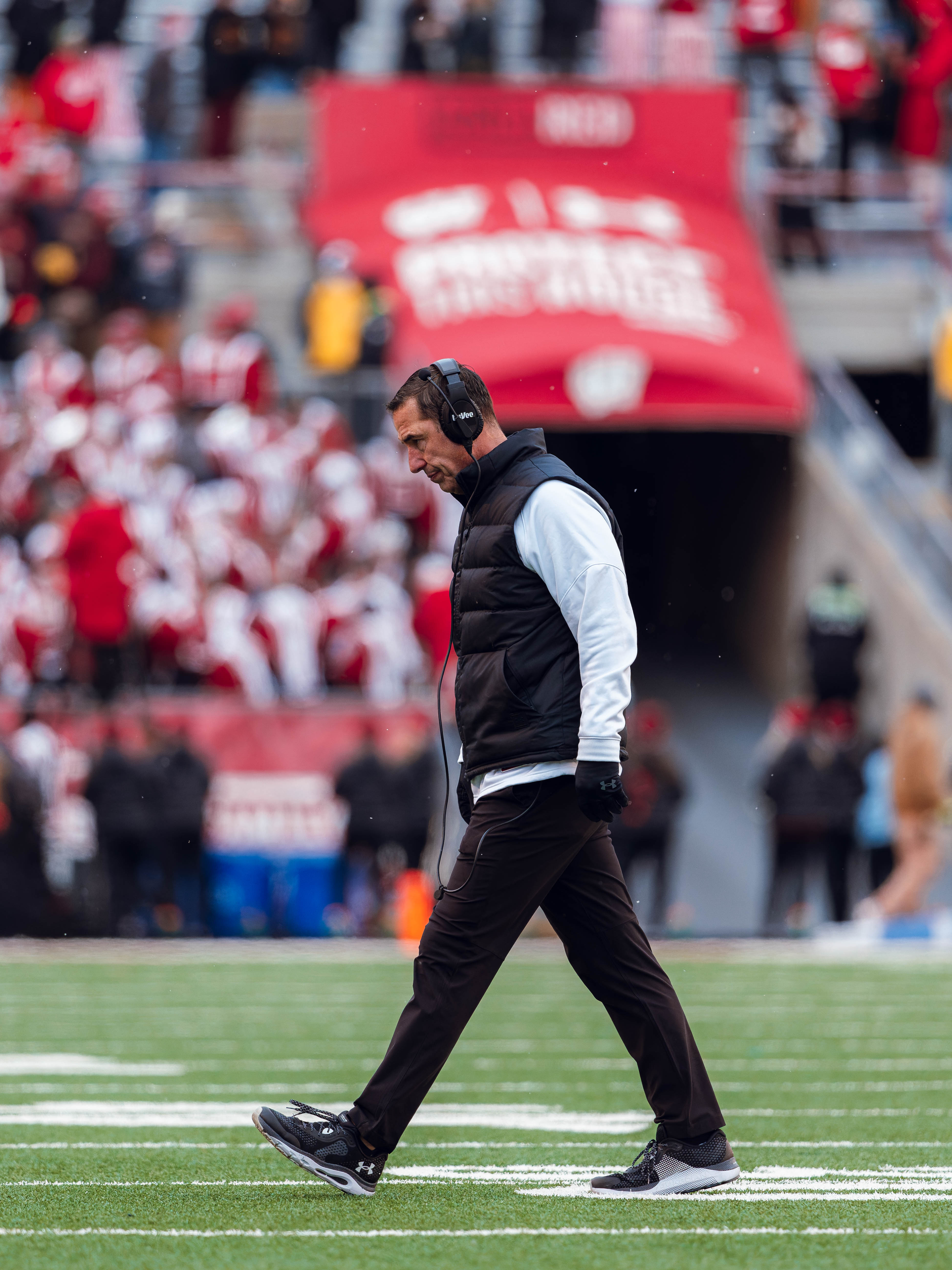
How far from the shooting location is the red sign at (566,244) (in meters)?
19.9

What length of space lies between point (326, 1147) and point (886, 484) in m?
15.8

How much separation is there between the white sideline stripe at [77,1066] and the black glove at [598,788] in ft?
11.8

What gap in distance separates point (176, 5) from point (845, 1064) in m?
18.5

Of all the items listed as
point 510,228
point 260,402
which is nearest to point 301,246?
point 510,228

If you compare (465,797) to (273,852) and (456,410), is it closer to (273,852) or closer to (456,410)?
(456,410)

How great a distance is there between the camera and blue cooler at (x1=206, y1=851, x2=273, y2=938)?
15.4 metres

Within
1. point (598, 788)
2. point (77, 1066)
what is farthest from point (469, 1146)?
point (77, 1066)

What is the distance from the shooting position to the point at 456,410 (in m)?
5.14

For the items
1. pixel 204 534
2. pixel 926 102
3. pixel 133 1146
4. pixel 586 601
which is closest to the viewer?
pixel 586 601

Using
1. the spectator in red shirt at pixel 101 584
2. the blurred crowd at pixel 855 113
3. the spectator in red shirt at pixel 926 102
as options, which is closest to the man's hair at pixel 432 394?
the spectator in red shirt at pixel 101 584

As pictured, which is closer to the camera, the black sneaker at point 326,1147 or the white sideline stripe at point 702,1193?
the black sneaker at point 326,1147

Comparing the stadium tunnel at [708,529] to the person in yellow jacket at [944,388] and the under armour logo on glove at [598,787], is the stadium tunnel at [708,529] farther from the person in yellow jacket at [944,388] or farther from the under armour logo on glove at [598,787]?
the under armour logo on glove at [598,787]

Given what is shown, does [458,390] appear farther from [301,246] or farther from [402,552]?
[301,246]

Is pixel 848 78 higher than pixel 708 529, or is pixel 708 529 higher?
pixel 848 78
